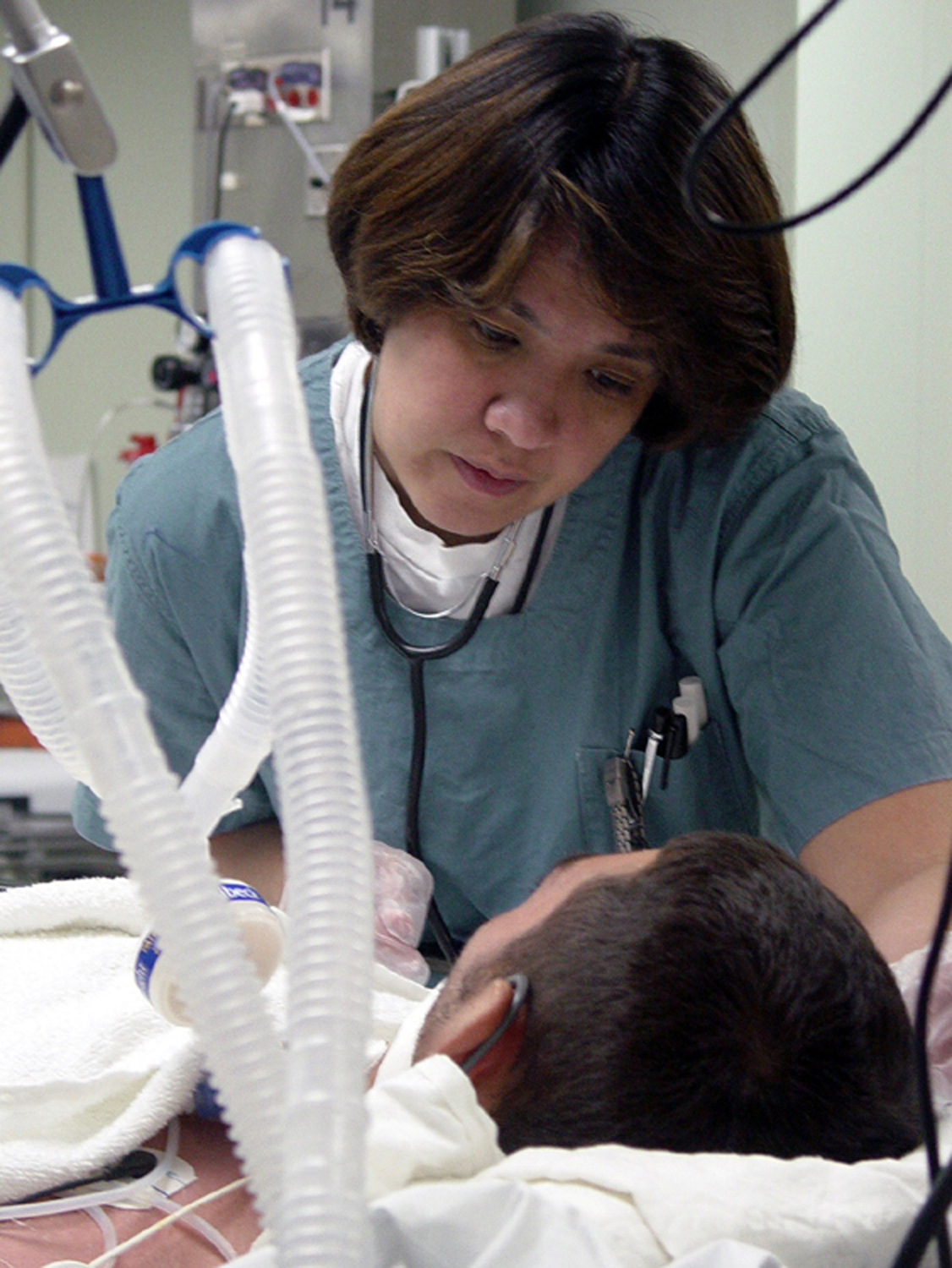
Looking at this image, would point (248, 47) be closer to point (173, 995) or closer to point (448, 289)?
point (448, 289)

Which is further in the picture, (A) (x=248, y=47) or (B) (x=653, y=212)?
(A) (x=248, y=47)

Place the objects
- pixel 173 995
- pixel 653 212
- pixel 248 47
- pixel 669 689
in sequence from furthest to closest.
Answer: pixel 248 47 < pixel 669 689 < pixel 653 212 < pixel 173 995

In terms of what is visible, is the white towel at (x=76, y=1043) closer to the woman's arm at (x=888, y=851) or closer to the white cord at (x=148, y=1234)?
the white cord at (x=148, y=1234)

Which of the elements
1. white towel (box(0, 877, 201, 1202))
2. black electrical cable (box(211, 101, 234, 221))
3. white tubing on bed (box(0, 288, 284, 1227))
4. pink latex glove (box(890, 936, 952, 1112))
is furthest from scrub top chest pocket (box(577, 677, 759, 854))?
black electrical cable (box(211, 101, 234, 221))

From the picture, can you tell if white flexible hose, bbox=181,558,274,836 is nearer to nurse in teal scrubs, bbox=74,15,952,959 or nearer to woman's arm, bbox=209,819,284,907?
nurse in teal scrubs, bbox=74,15,952,959

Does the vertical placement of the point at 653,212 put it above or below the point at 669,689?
above

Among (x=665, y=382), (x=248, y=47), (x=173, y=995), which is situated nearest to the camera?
(x=173, y=995)

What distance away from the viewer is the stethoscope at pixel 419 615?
1.35 metres

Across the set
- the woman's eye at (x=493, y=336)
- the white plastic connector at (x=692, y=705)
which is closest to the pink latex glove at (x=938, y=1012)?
the white plastic connector at (x=692, y=705)

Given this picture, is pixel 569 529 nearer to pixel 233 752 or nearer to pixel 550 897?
pixel 550 897

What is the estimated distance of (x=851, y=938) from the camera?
0.79 meters

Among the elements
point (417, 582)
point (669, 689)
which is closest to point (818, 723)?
point (669, 689)

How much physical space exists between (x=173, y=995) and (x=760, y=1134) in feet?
1.32

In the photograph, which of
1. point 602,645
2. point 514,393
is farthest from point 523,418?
point 602,645
